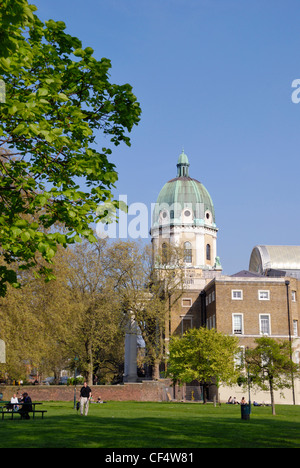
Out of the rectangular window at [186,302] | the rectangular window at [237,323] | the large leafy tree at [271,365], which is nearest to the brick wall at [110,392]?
the rectangular window at [237,323]

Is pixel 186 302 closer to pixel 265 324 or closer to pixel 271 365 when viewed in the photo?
A: pixel 265 324

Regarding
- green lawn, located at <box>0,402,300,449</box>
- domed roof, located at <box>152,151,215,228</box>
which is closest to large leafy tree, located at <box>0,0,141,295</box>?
green lawn, located at <box>0,402,300,449</box>

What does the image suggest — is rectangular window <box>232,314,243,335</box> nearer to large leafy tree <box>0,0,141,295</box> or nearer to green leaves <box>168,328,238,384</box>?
green leaves <box>168,328,238,384</box>

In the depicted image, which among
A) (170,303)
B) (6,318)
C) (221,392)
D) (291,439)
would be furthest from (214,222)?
(291,439)

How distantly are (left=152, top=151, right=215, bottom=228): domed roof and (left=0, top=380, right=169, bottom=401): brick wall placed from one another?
39.4 meters

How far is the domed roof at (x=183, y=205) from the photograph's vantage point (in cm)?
9144

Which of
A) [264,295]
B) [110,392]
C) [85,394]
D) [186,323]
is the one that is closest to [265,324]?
[264,295]

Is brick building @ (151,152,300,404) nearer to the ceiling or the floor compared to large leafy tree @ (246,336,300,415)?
nearer to the ceiling

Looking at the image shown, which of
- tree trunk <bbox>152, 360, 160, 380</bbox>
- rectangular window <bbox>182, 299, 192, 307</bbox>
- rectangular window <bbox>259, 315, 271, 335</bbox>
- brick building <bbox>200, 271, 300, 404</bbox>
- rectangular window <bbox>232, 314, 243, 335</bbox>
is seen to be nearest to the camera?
tree trunk <bbox>152, 360, 160, 380</bbox>

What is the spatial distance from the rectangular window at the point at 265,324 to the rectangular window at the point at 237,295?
2883 mm

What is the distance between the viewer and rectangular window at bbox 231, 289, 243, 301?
201 feet

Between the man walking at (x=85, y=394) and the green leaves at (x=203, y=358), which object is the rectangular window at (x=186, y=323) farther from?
the man walking at (x=85, y=394)

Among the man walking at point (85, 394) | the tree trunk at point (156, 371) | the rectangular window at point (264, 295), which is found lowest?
the man walking at point (85, 394)
